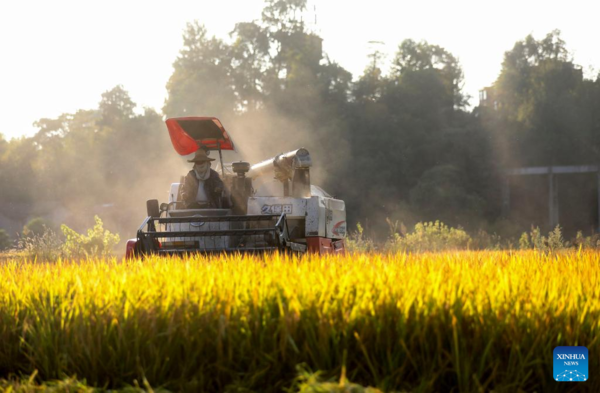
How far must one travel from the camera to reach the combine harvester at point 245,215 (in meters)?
12.5

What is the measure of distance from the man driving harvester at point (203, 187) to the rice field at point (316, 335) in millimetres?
7362

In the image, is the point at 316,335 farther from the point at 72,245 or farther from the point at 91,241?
the point at 91,241

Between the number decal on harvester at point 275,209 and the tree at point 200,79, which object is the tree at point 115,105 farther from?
the number decal on harvester at point 275,209

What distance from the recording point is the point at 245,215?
1296 centimetres

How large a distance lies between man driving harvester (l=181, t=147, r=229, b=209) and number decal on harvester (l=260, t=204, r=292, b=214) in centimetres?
78

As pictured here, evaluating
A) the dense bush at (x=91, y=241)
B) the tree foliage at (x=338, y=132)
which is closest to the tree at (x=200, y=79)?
the tree foliage at (x=338, y=132)

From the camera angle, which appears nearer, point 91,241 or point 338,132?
point 91,241

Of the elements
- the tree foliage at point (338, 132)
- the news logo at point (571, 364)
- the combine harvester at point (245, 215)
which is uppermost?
the tree foliage at point (338, 132)

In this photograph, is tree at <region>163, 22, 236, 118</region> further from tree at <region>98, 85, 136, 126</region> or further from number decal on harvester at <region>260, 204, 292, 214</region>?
number decal on harvester at <region>260, 204, 292, 214</region>

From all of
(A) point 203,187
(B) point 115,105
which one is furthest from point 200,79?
(A) point 203,187

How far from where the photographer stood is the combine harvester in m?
12.5

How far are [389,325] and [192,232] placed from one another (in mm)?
7115

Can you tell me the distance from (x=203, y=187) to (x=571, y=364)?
939 centimetres

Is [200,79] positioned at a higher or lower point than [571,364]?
higher
